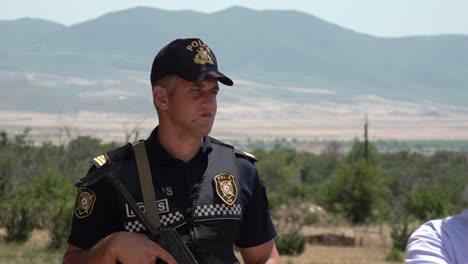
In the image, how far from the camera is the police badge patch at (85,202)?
3.55 meters

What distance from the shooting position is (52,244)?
2147 cm

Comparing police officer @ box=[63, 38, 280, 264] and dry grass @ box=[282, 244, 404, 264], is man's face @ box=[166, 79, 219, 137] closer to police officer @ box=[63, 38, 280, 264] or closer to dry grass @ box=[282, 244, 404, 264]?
police officer @ box=[63, 38, 280, 264]

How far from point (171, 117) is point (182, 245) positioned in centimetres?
53

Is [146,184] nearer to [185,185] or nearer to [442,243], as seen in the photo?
[185,185]


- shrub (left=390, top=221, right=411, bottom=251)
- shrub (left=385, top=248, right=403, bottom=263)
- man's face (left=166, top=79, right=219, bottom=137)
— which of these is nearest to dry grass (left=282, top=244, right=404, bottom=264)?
shrub (left=385, top=248, right=403, bottom=263)

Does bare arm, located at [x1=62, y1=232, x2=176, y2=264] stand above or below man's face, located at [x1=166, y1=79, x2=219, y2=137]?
below

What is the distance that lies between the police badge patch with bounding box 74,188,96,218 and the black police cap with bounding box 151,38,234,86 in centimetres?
47

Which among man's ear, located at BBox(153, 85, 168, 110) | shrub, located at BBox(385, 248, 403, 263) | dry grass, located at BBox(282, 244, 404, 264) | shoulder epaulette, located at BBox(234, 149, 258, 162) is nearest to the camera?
man's ear, located at BBox(153, 85, 168, 110)

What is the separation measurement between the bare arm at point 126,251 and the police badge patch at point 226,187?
12.7 inches

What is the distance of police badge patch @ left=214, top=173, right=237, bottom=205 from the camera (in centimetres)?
357

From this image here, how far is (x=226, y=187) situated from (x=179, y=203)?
0.56 feet

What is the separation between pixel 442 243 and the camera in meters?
2.78

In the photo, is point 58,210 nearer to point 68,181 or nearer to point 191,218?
point 68,181

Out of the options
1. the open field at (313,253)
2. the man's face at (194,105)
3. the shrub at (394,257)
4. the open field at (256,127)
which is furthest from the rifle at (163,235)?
the open field at (256,127)
